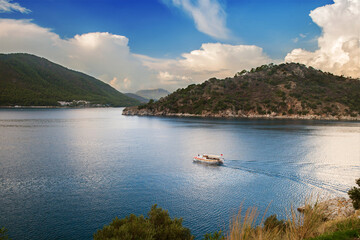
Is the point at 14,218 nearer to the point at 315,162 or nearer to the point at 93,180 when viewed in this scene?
the point at 93,180

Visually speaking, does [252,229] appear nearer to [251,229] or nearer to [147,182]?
[251,229]

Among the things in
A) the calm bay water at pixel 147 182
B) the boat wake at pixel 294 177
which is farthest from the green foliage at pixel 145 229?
the boat wake at pixel 294 177

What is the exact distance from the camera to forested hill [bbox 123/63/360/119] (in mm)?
153000

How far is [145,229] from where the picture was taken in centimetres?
1161

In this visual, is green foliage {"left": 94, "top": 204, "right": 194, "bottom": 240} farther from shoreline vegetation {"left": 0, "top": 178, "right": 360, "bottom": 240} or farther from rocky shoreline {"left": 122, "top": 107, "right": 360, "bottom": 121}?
rocky shoreline {"left": 122, "top": 107, "right": 360, "bottom": 121}

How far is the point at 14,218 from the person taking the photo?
20.2 meters

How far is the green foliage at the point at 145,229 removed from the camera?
36.5 ft

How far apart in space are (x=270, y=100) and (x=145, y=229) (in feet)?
549

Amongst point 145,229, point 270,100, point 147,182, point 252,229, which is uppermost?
point 270,100

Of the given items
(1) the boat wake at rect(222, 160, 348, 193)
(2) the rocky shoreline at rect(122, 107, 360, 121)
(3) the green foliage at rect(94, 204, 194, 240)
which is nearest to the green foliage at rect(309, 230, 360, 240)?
(3) the green foliage at rect(94, 204, 194, 240)

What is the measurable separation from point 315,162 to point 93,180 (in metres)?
36.7

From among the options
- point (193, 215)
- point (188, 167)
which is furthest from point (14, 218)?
point (188, 167)

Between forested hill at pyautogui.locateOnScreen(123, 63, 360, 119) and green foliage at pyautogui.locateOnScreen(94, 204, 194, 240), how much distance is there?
150 m

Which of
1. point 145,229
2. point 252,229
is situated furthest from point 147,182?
point 252,229
